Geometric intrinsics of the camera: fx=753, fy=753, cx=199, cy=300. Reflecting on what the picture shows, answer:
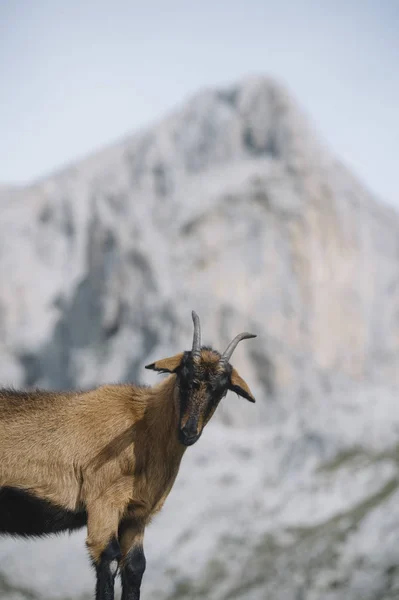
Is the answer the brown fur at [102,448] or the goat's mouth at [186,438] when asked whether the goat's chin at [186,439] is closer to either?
the goat's mouth at [186,438]

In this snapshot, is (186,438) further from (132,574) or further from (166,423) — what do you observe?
(132,574)

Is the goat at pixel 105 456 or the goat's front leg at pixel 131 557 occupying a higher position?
the goat at pixel 105 456

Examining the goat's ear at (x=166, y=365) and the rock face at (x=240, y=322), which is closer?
the goat's ear at (x=166, y=365)

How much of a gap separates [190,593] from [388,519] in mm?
4046

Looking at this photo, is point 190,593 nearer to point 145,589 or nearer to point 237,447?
point 145,589

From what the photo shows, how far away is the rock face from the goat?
18.3ft

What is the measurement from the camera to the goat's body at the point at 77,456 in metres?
6.53

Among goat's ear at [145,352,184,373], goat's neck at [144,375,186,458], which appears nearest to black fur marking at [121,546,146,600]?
goat's neck at [144,375,186,458]

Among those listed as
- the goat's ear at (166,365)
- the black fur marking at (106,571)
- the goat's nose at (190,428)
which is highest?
the goat's ear at (166,365)

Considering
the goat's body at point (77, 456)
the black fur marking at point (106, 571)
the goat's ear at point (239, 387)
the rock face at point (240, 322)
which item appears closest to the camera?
the black fur marking at point (106, 571)

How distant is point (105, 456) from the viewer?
265 inches

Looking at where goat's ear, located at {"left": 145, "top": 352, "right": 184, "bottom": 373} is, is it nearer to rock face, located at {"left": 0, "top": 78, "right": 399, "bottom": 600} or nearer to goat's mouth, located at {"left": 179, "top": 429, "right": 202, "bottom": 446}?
goat's mouth, located at {"left": 179, "top": 429, "right": 202, "bottom": 446}

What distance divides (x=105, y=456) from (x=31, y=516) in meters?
0.81

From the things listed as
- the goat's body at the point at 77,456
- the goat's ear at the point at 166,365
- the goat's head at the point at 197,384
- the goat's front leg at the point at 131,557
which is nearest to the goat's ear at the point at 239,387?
the goat's head at the point at 197,384
